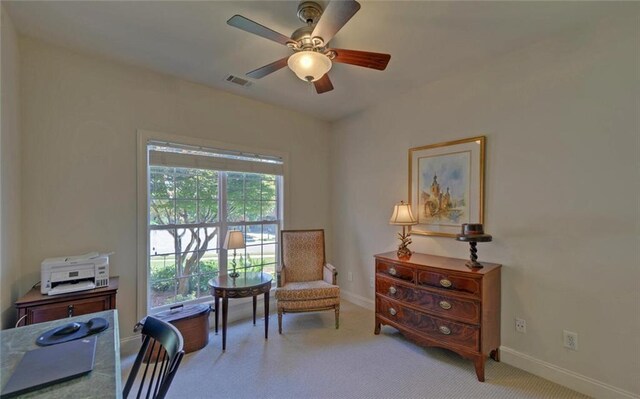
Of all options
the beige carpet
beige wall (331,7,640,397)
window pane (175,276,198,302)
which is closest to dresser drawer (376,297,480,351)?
the beige carpet

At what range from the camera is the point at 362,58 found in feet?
6.07

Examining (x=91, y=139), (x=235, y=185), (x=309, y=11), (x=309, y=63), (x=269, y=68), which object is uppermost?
(x=309, y=11)

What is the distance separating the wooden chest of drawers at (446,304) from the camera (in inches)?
88.0

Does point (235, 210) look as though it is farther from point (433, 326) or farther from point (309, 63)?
point (433, 326)

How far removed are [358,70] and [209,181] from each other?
2053mm

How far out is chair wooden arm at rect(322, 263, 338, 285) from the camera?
3174 millimetres

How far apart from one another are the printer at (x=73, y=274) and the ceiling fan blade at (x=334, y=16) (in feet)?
7.84

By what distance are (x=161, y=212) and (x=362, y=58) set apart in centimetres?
249

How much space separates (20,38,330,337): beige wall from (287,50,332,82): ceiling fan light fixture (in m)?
1.75

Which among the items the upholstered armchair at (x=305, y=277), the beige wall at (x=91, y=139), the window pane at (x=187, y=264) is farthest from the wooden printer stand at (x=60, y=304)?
the upholstered armchair at (x=305, y=277)

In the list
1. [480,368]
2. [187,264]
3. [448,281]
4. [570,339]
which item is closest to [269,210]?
[187,264]

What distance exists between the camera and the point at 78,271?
2146 millimetres

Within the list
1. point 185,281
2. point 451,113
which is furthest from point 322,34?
point 185,281

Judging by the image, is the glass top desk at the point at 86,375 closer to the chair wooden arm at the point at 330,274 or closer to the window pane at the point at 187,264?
the window pane at the point at 187,264
